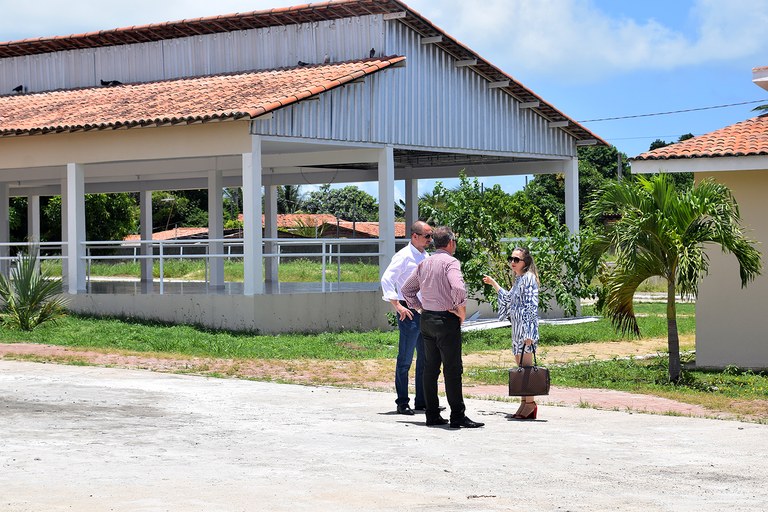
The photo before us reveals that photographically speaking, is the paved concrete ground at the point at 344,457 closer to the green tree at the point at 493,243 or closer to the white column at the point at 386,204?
the green tree at the point at 493,243

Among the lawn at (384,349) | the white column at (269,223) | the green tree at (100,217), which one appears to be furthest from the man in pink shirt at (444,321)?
the green tree at (100,217)

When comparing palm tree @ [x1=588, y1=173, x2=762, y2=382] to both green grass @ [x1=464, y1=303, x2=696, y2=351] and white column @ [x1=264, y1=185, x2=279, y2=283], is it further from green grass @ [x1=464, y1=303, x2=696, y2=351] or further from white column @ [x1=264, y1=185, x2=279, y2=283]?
white column @ [x1=264, y1=185, x2=279, y2=283]

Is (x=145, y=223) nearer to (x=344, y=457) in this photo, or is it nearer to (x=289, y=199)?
(x=344, y=457)

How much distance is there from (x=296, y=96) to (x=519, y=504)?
545 inches

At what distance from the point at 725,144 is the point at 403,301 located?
22.1 ft

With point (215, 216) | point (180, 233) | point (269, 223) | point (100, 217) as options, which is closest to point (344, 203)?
point (180, 233)

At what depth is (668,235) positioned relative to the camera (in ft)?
46.8

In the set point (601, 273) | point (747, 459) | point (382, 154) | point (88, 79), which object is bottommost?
point (747, 459)

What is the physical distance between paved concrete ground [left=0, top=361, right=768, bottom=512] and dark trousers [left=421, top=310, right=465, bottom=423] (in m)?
0.23

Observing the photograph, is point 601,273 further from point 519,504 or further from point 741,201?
point 519,504

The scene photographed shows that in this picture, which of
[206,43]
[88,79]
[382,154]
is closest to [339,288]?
[382,154]

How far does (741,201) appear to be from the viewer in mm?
15969

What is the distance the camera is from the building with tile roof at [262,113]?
68.6 ft

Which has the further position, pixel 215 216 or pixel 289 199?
pixel 289 199
